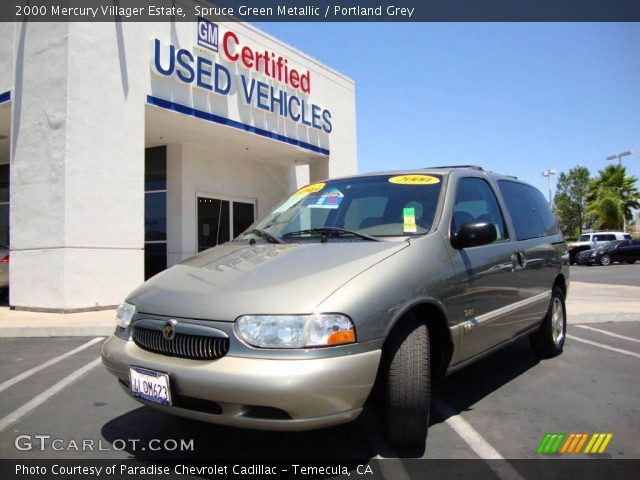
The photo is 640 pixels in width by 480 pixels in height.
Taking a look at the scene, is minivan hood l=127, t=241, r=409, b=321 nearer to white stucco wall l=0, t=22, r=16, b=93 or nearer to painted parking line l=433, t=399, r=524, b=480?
painted parking line l=433, t=399, r=524, b=480

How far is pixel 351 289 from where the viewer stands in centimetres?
248

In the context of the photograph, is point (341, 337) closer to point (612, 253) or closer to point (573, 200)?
point (612, 253)

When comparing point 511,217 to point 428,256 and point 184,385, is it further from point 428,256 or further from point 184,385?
point 184,385

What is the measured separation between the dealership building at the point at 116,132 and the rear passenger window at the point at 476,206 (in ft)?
22.5

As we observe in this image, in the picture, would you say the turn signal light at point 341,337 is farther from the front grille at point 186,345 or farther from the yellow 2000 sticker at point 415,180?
the yellow 2000 sticker at point 415,180

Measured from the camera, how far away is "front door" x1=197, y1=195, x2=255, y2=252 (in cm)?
1373

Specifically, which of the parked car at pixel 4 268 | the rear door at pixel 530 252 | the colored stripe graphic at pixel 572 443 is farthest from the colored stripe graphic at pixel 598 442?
the parked car at pixel 4 268

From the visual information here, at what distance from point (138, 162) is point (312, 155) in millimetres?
6183

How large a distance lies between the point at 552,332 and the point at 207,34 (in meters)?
9.55

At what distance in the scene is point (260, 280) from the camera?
2654mm

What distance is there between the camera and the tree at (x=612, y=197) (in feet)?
129

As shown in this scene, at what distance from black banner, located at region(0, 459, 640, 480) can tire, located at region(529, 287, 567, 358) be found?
2.27 m

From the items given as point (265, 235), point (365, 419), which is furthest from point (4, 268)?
point (365, 419)

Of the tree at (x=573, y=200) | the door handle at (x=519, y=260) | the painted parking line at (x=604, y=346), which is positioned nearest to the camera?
the door handle at (x=519, y=260)
